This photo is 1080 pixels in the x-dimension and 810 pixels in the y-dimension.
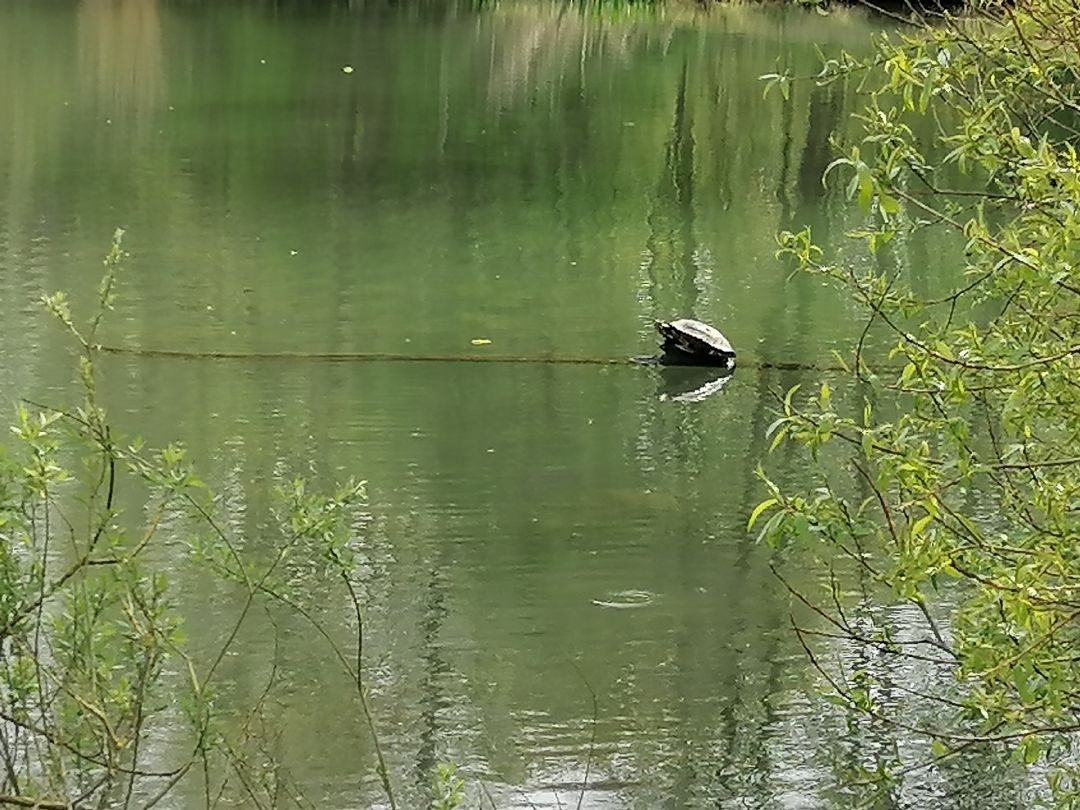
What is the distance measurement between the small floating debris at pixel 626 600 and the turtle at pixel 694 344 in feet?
8.83

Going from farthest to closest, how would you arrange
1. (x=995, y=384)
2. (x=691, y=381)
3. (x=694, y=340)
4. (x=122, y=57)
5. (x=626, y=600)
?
1. (x=122, y=57)
2. (x=694, y=340)
3. (x=691, y=381)
4. (x=626, y=600)
5. (x=995, y=384)

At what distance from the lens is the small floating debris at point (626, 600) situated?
5.14m

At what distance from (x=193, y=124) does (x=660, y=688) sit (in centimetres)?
1057

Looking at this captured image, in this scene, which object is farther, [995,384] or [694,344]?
[694,344]

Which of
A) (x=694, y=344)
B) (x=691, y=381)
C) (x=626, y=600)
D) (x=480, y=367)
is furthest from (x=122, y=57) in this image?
(x=626, y=600)

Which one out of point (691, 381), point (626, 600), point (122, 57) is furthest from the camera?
point (122, 57)

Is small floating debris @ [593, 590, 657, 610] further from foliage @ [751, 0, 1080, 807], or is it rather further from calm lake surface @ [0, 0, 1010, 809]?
foliage @ [751, 0, 1080, 807]

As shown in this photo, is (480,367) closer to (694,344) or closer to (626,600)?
(694,344)

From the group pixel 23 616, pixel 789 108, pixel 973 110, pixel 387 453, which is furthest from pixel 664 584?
pixel 789 108

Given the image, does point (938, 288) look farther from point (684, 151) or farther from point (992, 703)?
point (992, 703)

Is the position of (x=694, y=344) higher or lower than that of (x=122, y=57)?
lower

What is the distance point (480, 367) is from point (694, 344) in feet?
3.12

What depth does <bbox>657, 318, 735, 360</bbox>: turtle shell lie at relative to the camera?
306 inches

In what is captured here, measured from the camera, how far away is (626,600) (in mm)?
5180
